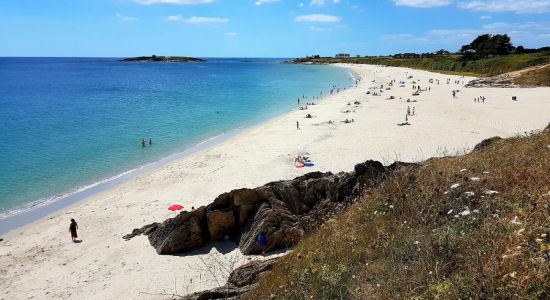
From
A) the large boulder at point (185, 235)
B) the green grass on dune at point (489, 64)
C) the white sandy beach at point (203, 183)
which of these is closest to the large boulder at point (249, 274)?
the white sandy beach at point (203, 183)

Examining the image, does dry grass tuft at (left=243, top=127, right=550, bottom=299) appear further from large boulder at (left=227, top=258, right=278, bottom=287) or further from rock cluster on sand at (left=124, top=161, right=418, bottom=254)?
rock cluster on sand at (left=124, top=161, right=418, bottom=254)

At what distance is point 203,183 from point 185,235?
34.6ft

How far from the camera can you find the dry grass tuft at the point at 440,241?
6008 millimetres

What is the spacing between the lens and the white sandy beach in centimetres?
1558

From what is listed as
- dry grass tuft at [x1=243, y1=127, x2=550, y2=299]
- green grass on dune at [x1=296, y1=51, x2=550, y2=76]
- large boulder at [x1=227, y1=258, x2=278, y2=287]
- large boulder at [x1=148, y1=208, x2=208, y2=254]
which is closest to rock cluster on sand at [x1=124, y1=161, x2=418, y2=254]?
large boulder at [x1=148, y1=208, x2=208, y2=254]

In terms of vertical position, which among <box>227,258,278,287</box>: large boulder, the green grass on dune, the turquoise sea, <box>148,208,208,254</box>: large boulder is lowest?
the turquoise sea

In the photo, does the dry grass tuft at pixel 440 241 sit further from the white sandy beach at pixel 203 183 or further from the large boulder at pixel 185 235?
the large boulder at pixel 185 235

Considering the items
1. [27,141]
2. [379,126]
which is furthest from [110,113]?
[379,126]

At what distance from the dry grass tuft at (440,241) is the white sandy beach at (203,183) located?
3870 mm

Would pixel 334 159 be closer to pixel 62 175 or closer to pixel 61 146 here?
pixel 62 175

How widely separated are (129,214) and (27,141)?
89.8 ft

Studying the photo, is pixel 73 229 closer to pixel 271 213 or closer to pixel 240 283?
pixel 271 213

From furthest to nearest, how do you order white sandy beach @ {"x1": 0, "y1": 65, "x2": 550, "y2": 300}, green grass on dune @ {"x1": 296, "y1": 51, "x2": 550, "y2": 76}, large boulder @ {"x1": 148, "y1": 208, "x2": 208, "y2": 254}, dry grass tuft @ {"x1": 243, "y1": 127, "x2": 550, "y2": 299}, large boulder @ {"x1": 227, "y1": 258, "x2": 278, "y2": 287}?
green grass on dune @ {"x1": 296, "y1": 51, "x2": 550, "y2": 76} → large boulder @ {"x1": 148, "y1": 208, "x2": 208, "y2": 254} → white sandy beach @ {"x1": 0, "y1": 65, "x2": 550, "y2": 300} → large boulder @ {"x1": 227, "y1": 258, "x2": 278, "y2": 287} → dry grass tuft @ {"x1": 243, "y1": 127, "x2": 550, "y2": 299}

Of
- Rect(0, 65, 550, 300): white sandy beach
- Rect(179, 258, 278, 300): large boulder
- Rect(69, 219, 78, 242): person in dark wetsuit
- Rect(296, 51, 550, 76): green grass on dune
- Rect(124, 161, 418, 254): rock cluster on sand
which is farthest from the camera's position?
Rect(296, 51, 550, 76): green grass on dune
